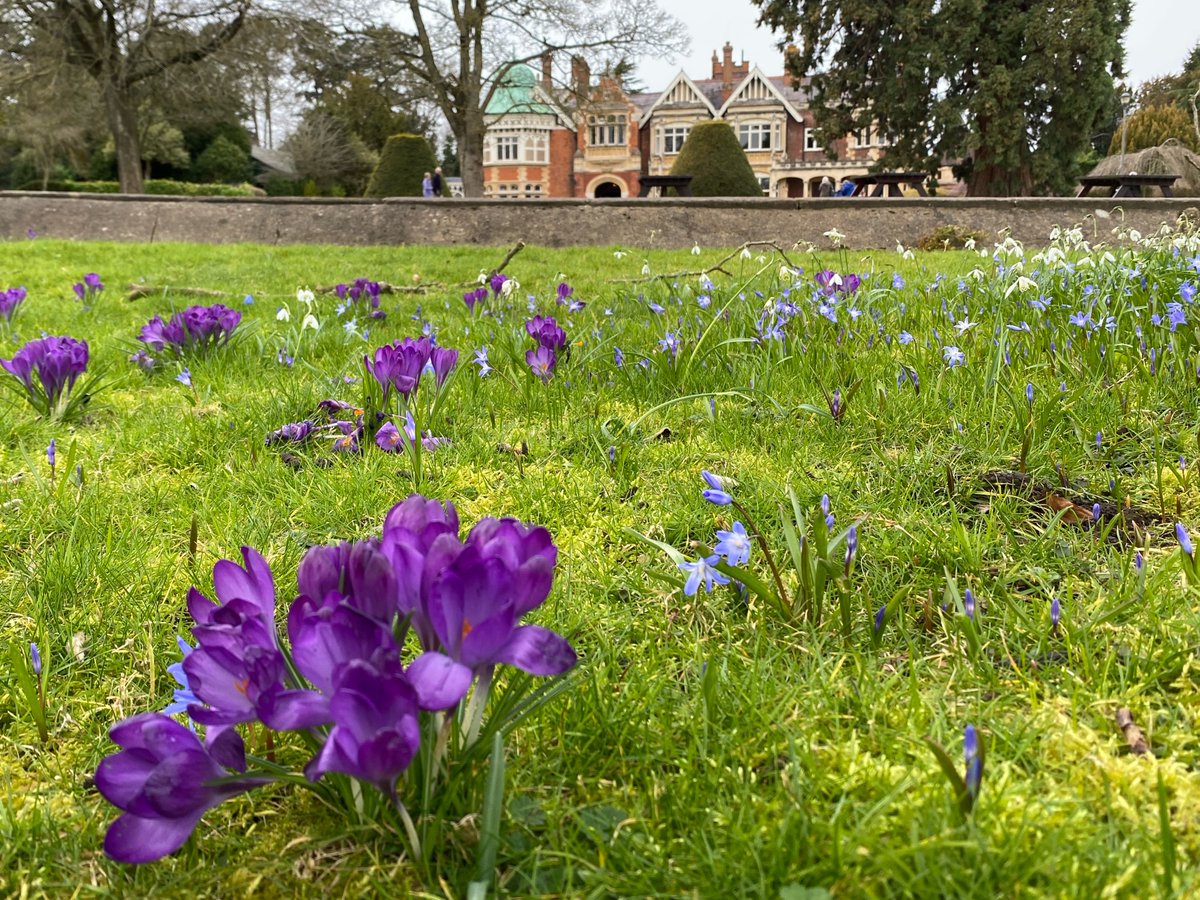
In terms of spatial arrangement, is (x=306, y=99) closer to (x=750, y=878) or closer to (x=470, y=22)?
(x=470, y=22)

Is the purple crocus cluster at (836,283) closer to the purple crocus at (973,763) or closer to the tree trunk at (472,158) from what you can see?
the purple crocus at (973,763)

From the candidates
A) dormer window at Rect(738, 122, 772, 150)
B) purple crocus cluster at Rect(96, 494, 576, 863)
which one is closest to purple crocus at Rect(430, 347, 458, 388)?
purple crocus cluster at Rect(96, 494, 576, 863)

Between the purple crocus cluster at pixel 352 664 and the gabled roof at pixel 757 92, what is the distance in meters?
60.6

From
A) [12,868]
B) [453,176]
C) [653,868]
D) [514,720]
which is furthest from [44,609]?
[453,176]

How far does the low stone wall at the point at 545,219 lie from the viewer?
1373cm

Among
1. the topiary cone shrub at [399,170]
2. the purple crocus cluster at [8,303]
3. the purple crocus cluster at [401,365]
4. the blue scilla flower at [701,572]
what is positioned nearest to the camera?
the blue scilla flower at [701,572]

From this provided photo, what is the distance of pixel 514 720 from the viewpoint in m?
0.95

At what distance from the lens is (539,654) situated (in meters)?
0.80

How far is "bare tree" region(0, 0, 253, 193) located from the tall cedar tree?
1669 centimetres

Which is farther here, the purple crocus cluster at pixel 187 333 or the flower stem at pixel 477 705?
the purple crocus cluster at pixel 187 333

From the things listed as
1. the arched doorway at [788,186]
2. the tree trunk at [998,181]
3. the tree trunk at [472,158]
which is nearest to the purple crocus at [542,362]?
the tree trunk at [472,158]

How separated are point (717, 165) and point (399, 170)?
945 centimetres

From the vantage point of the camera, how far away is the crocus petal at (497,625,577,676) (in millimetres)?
792

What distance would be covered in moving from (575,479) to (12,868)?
144cm
